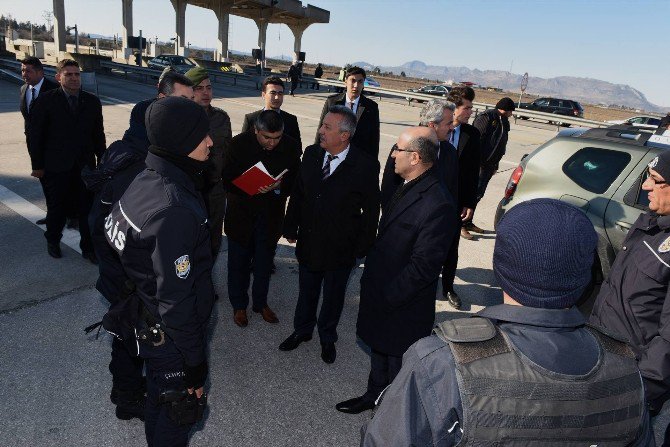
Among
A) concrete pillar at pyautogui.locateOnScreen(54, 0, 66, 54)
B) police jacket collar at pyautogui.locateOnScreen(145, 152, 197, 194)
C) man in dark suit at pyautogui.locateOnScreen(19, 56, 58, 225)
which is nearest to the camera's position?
police jacket collar at pyautogui.locateOnScreen(145, 152, 197, 194)

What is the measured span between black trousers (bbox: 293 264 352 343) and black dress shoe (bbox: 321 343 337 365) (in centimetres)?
4

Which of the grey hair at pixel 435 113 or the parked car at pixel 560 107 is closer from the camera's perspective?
the grey hair at pixel 435 113

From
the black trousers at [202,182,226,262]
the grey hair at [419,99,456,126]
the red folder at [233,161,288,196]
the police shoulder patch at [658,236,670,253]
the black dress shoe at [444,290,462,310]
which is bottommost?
the black dress shoe at [444,290,462,310]

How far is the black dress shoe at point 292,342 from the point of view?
142 inches

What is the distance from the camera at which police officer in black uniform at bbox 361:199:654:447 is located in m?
1.04

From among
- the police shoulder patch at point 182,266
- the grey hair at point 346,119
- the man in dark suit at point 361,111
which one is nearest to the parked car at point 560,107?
the man in dark suit at point 361,111

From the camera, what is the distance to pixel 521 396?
1033mm

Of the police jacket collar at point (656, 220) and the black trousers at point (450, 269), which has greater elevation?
the police jacket collar at point (656, 220)

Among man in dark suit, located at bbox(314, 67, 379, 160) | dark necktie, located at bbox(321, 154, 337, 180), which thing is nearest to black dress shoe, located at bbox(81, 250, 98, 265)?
dark necktie, located at bbox(321, 154, 337, 180)

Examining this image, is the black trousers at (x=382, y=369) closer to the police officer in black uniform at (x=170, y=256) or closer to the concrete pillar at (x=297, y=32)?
the police officer in black uniform at (x=170, y=256)

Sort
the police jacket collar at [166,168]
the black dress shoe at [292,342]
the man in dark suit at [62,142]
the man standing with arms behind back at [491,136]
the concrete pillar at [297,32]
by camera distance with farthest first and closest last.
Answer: the concrete pillar at [297,32]
the man standing with arms behind back at [491,136]
the man in dark suit at [62,142]
the black dress shoe at [292,342]
the police jacket collar at [166,168]

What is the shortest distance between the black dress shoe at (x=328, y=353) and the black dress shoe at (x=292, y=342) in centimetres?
20

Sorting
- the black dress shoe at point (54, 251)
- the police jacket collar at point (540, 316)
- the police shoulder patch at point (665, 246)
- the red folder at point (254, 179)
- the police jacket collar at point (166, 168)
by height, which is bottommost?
the black dress shoe at point (54, 251)

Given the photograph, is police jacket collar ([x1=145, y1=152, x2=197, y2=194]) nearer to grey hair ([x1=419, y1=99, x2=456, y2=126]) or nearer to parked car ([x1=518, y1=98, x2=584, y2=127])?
grey hair ([x1=419, y1=99, x2=456, y2=126])
